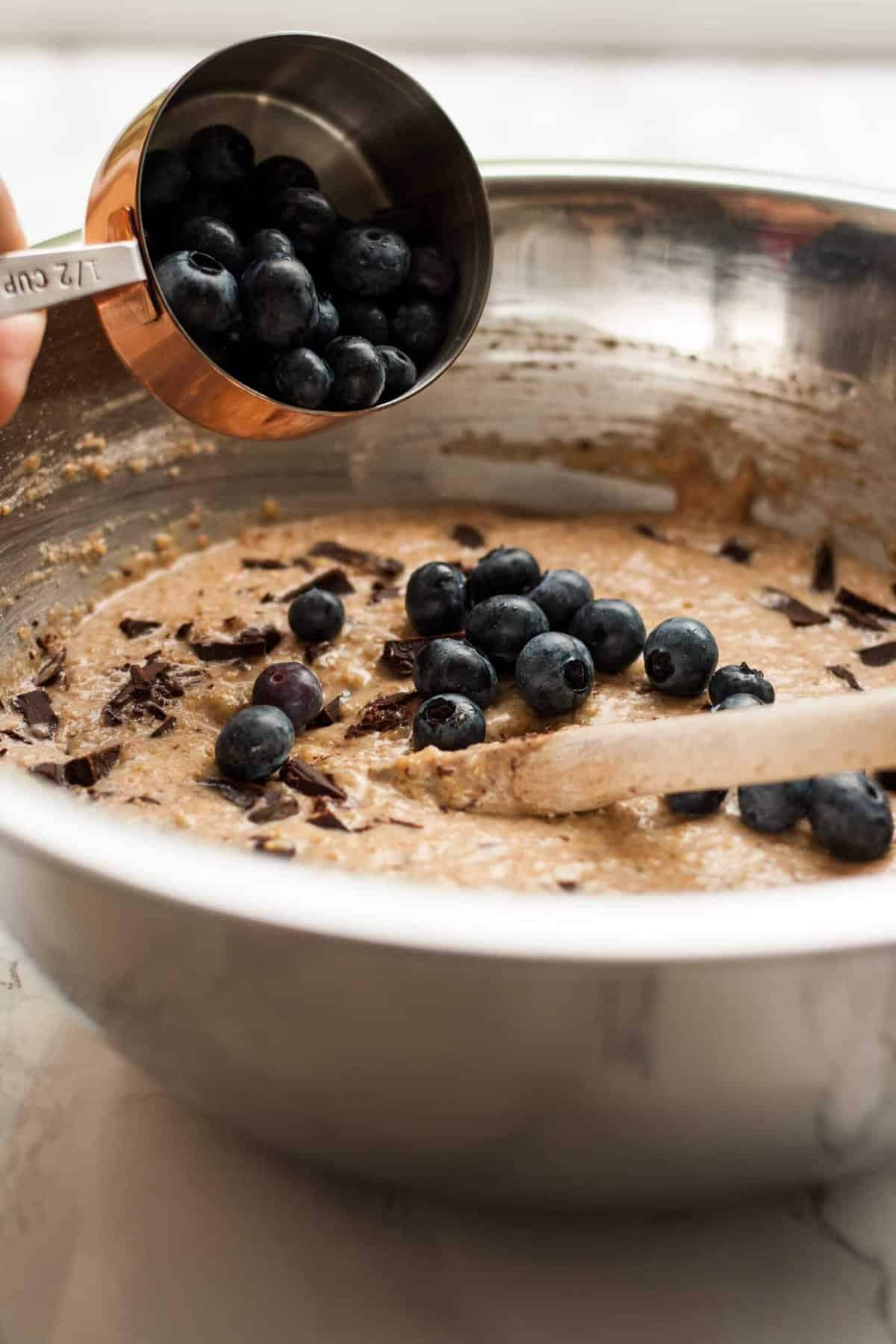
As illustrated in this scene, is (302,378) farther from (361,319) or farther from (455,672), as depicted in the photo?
(455,672)

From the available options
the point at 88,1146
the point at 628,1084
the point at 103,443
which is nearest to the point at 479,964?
the point at 628,1084

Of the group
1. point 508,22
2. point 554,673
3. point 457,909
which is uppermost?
point 508,22

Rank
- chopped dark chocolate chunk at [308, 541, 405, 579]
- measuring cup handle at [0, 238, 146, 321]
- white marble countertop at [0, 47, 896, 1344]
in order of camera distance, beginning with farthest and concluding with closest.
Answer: chopped dark chocolate chunk at [308, 541, 405, 579] → measuring cup handle at [0, 238, 146, 321] → white marble countertop at [0, 47, 896, 1344]

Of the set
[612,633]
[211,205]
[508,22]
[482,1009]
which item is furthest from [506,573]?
[508,22]

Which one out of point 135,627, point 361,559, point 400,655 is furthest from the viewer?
point 361,559

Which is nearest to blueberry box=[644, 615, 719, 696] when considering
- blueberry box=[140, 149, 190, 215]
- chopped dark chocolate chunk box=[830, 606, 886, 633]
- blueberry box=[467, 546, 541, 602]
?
blueberry box=[467, 546, 541, 602]

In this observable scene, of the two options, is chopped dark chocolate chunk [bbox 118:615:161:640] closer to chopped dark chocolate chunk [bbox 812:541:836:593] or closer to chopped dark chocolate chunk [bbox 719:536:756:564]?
chopped dark chocolate chunk [bbox 719:536:756:564]

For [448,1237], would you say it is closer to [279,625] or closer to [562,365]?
[279,625]
